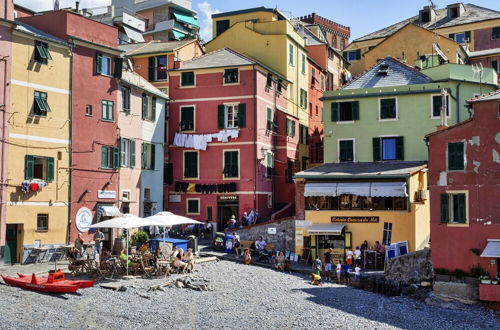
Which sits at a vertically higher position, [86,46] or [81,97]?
[86,46]

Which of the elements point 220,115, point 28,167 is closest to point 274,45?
point 220,115

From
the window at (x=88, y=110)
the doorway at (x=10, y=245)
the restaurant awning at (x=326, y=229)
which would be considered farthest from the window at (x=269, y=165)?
the doorway at (x=10, y=245)

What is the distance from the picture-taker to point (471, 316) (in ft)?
113

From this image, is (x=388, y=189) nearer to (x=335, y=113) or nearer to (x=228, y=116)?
(x=335, y=113)

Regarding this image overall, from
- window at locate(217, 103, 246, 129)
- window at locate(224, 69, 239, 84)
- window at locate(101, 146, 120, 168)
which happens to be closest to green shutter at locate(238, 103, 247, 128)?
window at locate(217, 103, 246, 129)

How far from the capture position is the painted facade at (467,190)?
37062mm

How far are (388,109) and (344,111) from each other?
11.4 feet

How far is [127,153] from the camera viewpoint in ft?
162

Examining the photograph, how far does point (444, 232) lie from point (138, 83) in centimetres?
2528

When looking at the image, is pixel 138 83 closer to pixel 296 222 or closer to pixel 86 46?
pixel 86 46

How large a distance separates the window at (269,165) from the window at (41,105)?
20909mm

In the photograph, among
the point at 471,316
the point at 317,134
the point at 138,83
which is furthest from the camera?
the point at 317,134

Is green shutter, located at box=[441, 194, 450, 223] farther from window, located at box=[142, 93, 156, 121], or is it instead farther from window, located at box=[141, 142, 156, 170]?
window, located at box=[142, 93, 156, 121]

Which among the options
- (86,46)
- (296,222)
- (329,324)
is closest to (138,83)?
(86,46)
